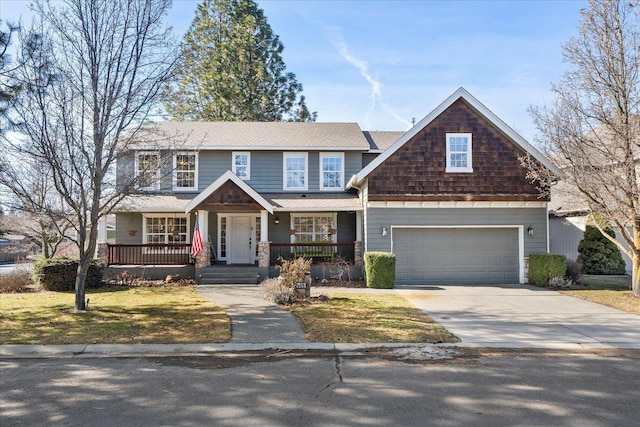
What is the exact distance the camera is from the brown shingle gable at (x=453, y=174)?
1484 centimetres

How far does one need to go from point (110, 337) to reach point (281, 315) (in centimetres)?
356

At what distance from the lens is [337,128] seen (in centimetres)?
2059

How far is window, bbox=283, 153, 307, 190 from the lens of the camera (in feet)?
60.7

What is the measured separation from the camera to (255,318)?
9.27 metres

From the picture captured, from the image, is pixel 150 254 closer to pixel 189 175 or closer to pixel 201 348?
pixel 189 175

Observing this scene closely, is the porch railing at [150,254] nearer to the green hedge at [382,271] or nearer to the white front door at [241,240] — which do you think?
the white front door at [241,240]

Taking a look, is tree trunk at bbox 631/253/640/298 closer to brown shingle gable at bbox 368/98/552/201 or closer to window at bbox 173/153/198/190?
brown shingle gable at bbox 368/98/552/201

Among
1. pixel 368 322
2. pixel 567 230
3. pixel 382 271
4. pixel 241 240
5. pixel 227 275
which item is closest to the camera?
pixel 368 322

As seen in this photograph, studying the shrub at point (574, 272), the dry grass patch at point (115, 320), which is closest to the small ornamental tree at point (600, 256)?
→ the shrub at point (574, 272)

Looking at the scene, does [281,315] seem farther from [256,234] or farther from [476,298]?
[256,234]

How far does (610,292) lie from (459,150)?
260 inches

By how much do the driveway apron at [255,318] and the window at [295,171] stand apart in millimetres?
6391

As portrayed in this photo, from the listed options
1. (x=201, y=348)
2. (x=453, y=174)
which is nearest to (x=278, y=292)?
(x=201, y=348)

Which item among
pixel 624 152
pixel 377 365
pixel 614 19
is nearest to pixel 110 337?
pixel 377 365
